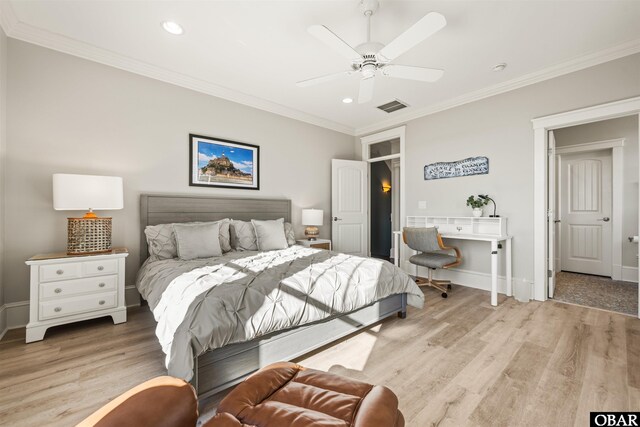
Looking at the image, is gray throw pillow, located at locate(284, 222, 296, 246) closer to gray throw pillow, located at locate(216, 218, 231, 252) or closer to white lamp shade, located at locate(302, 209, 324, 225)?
white lamp shade, located at locate(302, 209, 324, 225)

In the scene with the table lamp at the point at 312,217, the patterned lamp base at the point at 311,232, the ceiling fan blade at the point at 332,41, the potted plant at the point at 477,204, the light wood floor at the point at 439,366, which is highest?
the ceiling fan blade at the point at 332,41

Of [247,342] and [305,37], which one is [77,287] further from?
[305,37]

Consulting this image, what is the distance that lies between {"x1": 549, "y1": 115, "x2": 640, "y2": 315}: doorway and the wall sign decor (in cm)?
74

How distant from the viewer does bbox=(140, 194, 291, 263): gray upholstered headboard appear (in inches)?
123

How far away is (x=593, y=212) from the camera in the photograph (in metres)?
4.57

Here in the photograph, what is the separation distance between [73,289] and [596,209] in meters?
7.06

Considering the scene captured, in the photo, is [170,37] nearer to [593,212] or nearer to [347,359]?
[347,359]

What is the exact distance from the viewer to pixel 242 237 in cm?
340

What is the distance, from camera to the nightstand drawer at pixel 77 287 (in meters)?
2.29

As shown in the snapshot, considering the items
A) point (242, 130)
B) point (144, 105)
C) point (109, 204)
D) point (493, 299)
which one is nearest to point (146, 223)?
point (109, 204)

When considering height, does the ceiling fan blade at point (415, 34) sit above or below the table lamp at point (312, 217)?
above

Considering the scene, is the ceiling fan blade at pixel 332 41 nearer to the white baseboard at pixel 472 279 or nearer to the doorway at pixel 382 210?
the white baseboard at pixel 472 279

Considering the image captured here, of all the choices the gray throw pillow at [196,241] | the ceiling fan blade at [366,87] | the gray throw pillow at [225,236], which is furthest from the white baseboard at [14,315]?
the ceiling fan blade at [366,87]

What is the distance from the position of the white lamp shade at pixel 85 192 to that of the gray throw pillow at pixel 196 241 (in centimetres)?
62
